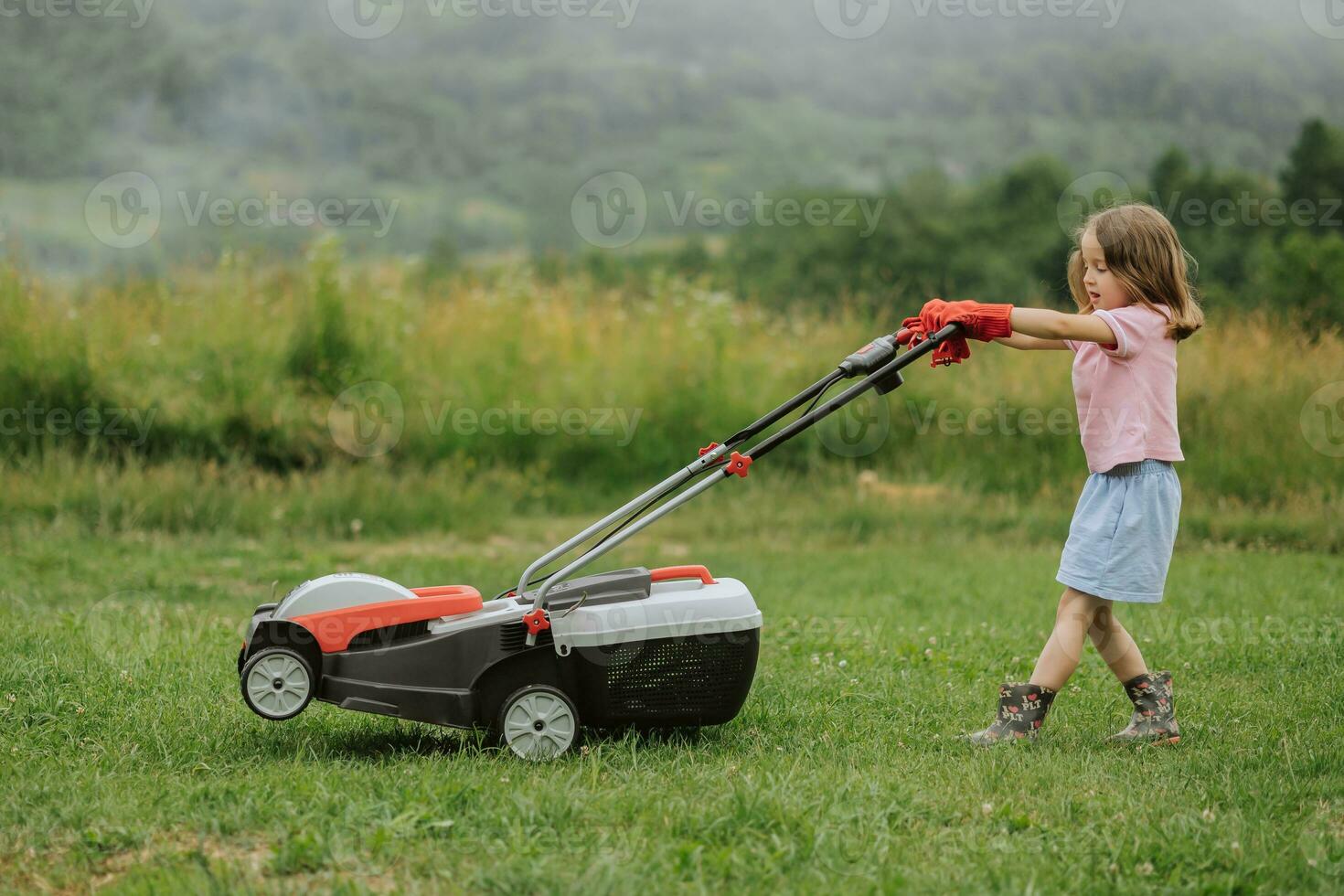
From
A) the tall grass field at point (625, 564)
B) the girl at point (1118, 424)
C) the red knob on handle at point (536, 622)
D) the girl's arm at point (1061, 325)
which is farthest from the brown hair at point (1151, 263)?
the red knob on handle at point (536, 622)

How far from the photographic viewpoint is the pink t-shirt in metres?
3.93

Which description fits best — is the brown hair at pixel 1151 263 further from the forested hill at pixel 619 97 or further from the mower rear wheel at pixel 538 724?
the forested hill at pixel 619 97

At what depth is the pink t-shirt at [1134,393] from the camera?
3.93 meters

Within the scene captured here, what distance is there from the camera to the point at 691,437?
10891 mm

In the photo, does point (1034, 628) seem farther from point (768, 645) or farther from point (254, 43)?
point (254, 43)

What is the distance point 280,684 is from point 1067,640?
2433 millimetres

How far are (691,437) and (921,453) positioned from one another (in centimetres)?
196

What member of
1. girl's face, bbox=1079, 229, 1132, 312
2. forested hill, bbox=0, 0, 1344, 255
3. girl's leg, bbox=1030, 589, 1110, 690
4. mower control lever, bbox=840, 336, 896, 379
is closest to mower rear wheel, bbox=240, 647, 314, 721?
mower control lever, bbox=840, 336, 896, 379

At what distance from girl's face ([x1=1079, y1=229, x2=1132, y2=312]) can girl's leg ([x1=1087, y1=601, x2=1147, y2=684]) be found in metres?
0.98

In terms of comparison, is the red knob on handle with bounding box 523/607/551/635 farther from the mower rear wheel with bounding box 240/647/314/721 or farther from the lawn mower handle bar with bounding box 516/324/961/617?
the mower rear wheel with bounding box 240/647/314/721

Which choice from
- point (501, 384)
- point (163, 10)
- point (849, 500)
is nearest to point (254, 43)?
point (163, 10)

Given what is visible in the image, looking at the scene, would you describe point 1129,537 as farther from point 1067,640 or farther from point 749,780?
point 749,780

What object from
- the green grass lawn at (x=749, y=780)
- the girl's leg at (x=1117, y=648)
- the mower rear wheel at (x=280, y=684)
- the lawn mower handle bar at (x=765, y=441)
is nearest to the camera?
the green grass lawn at (x=749, y=780)

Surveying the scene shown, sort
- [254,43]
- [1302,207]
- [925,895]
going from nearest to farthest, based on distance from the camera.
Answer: [925,895] < [1302,207] < [254,43]
